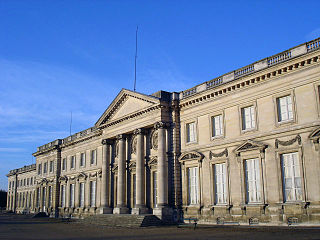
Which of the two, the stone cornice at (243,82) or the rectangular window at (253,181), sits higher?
the stone cornice at (243,82)

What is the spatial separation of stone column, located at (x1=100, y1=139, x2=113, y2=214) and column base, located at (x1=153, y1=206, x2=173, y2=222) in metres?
9.63

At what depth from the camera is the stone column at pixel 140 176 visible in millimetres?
31922

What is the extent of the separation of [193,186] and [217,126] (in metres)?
5.41

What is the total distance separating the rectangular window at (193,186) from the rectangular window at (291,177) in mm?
8197

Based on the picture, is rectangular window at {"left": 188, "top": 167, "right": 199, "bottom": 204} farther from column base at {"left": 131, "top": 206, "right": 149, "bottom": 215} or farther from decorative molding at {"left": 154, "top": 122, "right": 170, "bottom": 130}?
column base at {"left": 131, "top": 206, "right": 149, "bottom": 215}

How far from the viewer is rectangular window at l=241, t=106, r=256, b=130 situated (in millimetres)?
25708

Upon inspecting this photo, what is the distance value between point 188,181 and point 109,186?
11.9m

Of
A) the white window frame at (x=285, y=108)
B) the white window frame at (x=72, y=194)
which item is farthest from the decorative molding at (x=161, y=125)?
the white window frame at (x=72, y=194)

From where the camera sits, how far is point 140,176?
108ft

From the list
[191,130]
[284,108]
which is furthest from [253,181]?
[191,130]

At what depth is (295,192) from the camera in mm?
22094

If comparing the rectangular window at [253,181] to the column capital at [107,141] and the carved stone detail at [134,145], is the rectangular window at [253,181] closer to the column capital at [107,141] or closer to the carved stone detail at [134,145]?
the carved stone detail at [134,145]

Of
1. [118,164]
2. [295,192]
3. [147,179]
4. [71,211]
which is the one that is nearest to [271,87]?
[295,192]

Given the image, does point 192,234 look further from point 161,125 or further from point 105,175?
point 105,175
